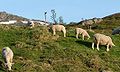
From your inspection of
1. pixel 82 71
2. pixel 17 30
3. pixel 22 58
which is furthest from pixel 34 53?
pixel 17 30

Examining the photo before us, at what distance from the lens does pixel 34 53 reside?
97.8 feet

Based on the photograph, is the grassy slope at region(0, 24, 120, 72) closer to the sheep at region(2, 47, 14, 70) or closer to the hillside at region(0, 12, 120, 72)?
the hillside at region(0, 12, 120, 72)

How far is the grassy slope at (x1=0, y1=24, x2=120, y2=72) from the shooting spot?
27.2 m

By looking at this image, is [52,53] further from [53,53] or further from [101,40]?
[101,40]

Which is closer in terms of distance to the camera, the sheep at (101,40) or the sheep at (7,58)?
the sheep at (7,58)

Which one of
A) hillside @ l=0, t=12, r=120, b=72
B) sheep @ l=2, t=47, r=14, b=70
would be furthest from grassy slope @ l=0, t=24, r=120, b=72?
sheep @ l=2, t=47, r=14, b=70

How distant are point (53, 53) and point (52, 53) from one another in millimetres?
78

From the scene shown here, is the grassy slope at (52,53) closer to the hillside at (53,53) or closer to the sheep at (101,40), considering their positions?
the hillside at (53,53)

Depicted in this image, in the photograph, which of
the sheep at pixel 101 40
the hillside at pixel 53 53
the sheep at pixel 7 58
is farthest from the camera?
the sheep at pixel 101 40

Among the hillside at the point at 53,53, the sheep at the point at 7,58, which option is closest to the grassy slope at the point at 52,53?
the hillside at the point at 53,53

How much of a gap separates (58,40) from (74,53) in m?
4.15

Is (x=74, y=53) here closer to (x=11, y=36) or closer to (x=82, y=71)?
(x=82, y=71)

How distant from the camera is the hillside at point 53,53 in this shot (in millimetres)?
27188

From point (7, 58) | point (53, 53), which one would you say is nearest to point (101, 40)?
point (53, 53)
